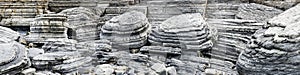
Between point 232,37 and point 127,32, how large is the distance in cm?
139

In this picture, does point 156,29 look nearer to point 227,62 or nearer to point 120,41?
point 120,41

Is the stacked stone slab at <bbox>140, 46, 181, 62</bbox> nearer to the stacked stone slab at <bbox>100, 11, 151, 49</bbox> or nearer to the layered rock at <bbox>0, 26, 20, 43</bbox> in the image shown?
the stacked stone slab at <bbox>100, 11, 151, 49</bbox>

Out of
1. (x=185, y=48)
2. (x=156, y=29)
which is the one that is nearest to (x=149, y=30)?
(x=156, y=29)

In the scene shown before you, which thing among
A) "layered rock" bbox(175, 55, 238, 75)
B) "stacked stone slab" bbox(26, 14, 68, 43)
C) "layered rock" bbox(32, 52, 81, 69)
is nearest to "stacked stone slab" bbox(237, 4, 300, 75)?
"layered rock" bbox(175, 55, 238, 75)

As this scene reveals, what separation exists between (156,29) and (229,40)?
97 centimetres

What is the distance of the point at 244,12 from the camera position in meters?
6.08

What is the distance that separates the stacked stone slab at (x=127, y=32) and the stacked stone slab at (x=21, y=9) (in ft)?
5.65

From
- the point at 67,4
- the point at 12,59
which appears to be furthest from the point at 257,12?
the point at 12,59

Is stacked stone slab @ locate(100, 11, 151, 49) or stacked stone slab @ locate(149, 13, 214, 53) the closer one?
stacked stone slab @ locate(149, 13, 214, 53)

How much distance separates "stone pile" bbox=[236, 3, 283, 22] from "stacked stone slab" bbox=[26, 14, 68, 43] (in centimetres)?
252

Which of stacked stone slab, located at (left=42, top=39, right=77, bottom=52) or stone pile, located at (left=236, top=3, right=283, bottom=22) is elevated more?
stone pile, located at (left=236, top=3, right=283, bottom=22)

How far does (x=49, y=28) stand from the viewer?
624cm

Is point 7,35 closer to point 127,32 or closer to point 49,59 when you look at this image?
point 49,59

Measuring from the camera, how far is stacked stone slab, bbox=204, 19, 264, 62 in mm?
5355
